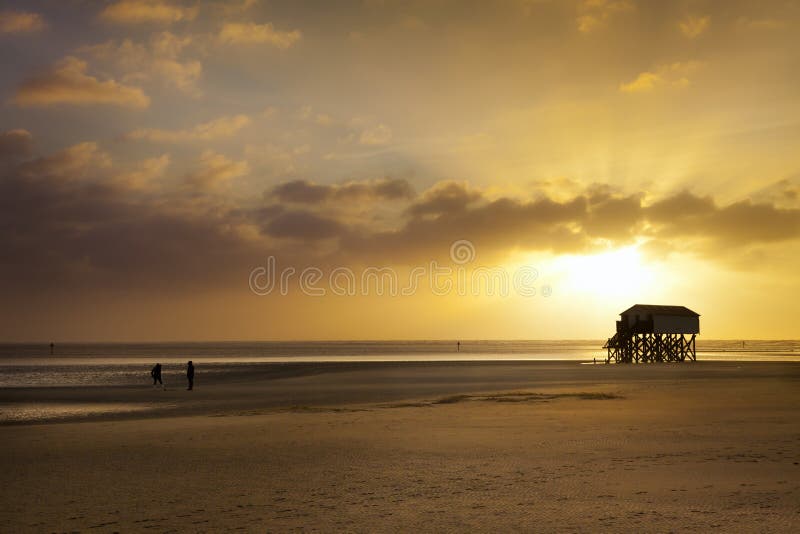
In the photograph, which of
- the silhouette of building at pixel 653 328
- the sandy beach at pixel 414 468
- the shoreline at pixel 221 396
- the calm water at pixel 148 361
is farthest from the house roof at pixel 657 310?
the sandy beach at pixel 414 468

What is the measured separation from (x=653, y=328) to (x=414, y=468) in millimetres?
70860

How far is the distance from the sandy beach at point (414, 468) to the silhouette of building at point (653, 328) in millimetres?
53016

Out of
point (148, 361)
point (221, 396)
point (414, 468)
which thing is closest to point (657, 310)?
point (221, 396)

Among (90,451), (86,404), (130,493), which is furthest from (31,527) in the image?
(86,404)

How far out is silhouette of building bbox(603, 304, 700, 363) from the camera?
79.2 meters

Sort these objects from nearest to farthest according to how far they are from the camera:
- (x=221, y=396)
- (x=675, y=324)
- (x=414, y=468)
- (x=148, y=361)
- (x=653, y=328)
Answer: (x=414, y=468)
(x=221, y=396)
(x=653, y=328)
(x=675, y=324)
(x=148, y=361)

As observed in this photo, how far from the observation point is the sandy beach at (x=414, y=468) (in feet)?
33.9

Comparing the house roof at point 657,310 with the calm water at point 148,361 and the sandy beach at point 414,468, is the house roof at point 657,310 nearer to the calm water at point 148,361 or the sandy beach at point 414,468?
the calm water at point 148,361

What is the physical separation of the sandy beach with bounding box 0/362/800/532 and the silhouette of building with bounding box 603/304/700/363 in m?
53.0

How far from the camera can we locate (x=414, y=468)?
14258 mm

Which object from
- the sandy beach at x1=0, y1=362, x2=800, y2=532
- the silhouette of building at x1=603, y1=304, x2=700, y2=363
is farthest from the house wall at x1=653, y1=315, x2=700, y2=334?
the sandy beach at x1=0, y1=362, x2=800, y2=532

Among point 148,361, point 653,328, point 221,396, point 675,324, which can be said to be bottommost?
point 148,361

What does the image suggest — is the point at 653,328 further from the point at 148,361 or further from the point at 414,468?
the point at 414,468

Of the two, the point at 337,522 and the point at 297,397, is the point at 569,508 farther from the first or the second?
the point at 297,397
